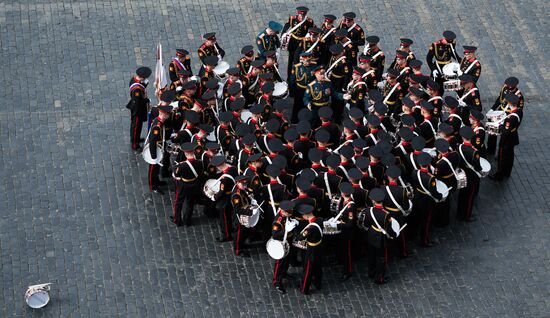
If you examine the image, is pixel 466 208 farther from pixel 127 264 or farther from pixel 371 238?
pixel 127 264

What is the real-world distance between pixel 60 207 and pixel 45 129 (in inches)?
97.1

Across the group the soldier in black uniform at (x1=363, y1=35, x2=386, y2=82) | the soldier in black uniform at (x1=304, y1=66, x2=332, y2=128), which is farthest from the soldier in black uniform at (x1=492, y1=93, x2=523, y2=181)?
the soldier in black uniform at (x1=304, y1=66, x2=332, y2=128)

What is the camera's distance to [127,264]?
17.0 m

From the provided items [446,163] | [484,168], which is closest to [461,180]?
[446,163]

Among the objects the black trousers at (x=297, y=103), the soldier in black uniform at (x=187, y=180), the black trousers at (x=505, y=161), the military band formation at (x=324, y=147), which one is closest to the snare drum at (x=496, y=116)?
the military band formation at (x=324, y=147)

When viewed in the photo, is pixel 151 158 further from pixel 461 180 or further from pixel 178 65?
pixel 461 180

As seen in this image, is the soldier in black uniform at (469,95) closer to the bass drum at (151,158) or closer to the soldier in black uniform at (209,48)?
the soldier in black uniform at (209,48)

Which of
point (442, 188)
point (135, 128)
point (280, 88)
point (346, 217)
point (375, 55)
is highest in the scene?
point (346, 217)

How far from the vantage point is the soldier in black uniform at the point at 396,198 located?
1647cm

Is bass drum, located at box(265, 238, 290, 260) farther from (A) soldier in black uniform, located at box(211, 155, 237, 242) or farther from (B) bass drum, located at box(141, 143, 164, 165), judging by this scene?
(B) bass drum, located at box(141, 143, 164, 165)

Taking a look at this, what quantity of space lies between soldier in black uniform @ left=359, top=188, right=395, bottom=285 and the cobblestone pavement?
22.8 inches

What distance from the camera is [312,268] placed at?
1630cm

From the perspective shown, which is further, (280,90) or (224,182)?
(280,90)

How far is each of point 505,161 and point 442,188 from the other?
7.89 ft
